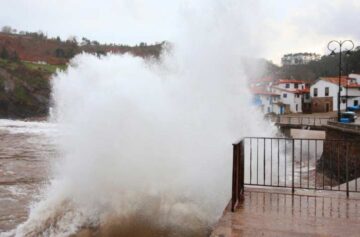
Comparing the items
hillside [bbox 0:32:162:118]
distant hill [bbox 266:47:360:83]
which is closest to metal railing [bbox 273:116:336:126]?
hillside [bbox 0:32:162:118]

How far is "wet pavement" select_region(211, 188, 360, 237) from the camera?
5.45m

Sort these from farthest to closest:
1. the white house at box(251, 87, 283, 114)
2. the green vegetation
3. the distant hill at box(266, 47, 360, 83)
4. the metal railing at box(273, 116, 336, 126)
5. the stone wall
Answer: the green vegetation → the distant hill at box(266, 47, 360, 83) → the white house at box(251, 87, 283, 114) → the metal railing at box(273, 116, 336, 126) → the stone wall

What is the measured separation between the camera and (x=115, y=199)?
8.34 m

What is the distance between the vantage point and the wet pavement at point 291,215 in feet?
17.9

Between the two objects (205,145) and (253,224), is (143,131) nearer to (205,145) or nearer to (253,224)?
(205,145)

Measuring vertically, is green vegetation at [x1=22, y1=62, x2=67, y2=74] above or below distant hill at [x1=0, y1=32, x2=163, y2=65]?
below

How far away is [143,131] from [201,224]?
2.59 m

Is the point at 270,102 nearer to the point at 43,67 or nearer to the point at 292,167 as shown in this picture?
the point at 292,167

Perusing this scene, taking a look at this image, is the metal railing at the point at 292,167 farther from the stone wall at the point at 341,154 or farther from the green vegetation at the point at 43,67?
the green vegetation at the point at 43,67

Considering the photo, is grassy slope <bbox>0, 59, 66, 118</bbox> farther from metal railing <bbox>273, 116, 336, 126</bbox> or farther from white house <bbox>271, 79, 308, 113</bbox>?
metal railing <bbox>273, 116, 336, 126</bbox>

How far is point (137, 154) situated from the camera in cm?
892

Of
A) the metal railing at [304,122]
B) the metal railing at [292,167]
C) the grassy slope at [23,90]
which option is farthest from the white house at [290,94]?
the grassy slope at [23,90]

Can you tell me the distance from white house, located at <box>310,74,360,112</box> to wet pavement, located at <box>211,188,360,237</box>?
51.1m

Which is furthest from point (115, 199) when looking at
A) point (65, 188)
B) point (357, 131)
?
point (357, 131)
